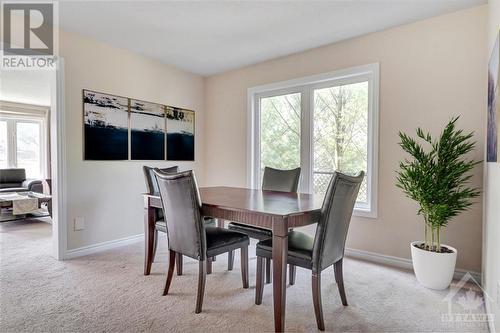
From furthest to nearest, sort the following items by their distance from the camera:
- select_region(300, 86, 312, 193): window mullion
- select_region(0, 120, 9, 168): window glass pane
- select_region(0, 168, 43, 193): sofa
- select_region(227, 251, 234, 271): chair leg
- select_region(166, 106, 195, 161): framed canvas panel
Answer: select_region(0, 120, 9, 168): window glass pane → select_region(0, 168, 43, 193): sofa → select_region(166, 106, 195, 161): framed canvas panel → select_region(300, 86, 312, 193): window mullion → select_region(227, 251, 234, 271): chair leg

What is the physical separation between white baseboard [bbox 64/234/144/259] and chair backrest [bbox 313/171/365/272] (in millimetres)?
2611

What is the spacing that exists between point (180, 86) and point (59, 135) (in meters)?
1.83

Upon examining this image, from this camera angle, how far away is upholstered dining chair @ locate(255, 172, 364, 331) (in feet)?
5.67

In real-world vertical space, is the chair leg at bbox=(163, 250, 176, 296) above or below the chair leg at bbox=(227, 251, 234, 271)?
above

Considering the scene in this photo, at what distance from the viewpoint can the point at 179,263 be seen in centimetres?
260

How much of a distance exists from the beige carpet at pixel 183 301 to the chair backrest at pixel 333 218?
1.46ft

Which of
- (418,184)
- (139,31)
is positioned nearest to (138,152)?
(139,31)

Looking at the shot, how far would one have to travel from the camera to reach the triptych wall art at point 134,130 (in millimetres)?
3186

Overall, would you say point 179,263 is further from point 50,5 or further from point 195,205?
point 50,5

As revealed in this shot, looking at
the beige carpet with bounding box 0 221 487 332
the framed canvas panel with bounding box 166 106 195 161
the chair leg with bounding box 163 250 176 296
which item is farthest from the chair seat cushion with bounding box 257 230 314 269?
the framed canvas panel with bounding box 166 106 195 161

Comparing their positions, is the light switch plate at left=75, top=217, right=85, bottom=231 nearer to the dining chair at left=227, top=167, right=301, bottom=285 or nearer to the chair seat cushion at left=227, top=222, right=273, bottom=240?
the dining chair at left=227, top=167, right=301, bottom=285

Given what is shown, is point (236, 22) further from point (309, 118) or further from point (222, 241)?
point (222, 241)

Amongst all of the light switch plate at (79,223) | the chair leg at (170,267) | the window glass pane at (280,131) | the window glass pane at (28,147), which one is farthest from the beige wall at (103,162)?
the window glass pane at (28,147)

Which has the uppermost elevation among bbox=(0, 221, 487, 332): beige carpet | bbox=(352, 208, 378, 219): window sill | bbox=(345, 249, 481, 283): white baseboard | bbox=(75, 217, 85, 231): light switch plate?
bbox=(352, 208, 378, 219): window sill
